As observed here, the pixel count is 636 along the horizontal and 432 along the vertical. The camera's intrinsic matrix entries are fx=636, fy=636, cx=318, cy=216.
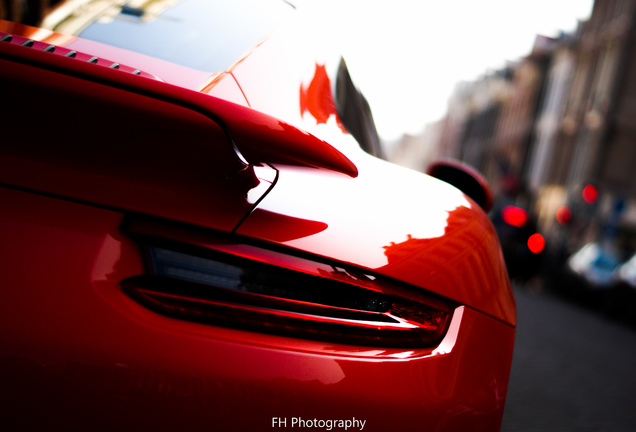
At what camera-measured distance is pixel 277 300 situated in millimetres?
1021

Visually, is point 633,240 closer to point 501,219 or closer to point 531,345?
point 501,219

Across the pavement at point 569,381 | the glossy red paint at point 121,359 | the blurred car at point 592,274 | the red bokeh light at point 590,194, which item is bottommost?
the blurred car at point 592,274

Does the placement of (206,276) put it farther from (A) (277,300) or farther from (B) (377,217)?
(B) (377,217)

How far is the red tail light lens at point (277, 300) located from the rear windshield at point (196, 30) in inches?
20.6

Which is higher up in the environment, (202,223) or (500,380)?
(202,223)

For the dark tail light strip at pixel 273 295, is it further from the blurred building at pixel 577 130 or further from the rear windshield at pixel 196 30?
the blurred building at pixel 577 130

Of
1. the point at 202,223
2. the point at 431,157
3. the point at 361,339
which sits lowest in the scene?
the point at 431,157

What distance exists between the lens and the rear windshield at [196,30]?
141cm

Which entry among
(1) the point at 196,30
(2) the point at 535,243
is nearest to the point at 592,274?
(2) the point at 535,243

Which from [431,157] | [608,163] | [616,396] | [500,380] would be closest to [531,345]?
[616,396]

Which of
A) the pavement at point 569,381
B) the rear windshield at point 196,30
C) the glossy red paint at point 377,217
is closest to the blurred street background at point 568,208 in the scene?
the pavement at point 569,381

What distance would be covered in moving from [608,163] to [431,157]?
63530 mm

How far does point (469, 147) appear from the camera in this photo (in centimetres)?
6025

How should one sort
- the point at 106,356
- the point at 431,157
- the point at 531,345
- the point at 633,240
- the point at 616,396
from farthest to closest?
the point at 431,157 → the point at 633,240 → the point at 531,345 → the point at 616,396 → the point at 106,356
